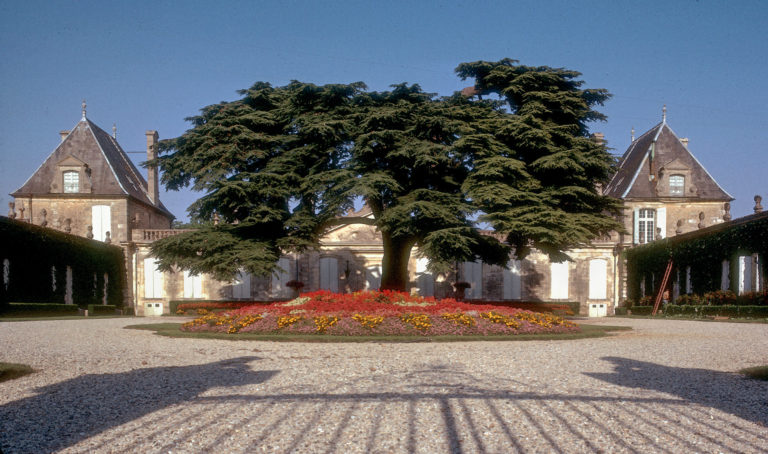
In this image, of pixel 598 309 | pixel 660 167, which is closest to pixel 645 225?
pixel 660 167

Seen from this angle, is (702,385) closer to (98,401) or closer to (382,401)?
(382,401)

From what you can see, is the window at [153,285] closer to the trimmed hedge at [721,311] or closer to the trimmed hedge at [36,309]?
the trimmed hedge at [36,309]

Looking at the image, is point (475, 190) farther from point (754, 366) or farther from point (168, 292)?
point (168, 292)

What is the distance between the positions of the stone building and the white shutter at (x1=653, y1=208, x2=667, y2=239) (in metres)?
0.05

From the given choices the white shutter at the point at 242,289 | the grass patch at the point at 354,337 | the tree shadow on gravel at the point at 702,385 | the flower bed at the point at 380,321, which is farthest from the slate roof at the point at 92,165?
the tree shadow on gravel at the point at 702,385

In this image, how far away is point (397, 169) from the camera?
53.3ft

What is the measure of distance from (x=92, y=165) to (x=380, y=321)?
27.3m

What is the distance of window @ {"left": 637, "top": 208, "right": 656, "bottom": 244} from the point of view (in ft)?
109

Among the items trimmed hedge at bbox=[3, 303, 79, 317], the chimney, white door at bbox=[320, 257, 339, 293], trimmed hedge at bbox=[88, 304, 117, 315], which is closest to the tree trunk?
trimmed hedge at bbox=[3, 303, 79, 317]

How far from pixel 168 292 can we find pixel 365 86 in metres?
18.8

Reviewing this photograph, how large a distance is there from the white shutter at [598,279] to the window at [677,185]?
5.83 metres

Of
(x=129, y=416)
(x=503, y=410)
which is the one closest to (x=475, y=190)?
(x=503, y=410)

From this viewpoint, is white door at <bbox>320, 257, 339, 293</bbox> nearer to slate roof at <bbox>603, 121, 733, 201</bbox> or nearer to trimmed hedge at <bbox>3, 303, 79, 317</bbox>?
trimmed hedge at <bbox>3, 303, 79, 317</bbox>

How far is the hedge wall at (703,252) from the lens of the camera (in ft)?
66.9
